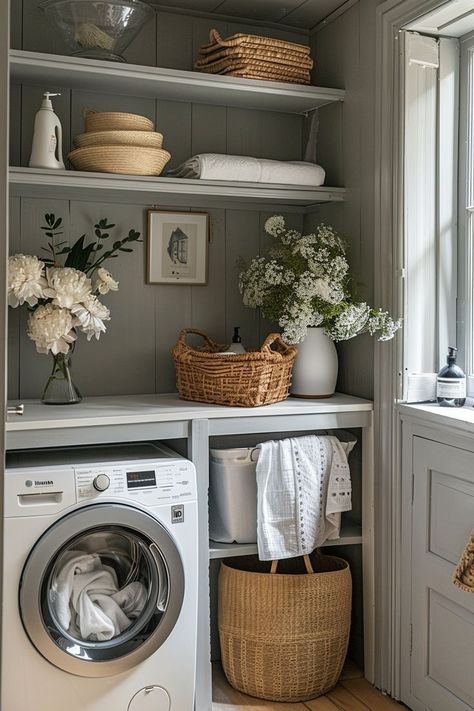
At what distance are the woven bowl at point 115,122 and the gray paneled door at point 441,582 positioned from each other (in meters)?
1.36

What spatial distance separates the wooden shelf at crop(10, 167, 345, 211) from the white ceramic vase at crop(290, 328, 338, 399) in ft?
1.63

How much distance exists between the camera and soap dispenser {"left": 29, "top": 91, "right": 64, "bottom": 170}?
2.53 m

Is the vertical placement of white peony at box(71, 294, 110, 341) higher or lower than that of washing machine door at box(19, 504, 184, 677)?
higher

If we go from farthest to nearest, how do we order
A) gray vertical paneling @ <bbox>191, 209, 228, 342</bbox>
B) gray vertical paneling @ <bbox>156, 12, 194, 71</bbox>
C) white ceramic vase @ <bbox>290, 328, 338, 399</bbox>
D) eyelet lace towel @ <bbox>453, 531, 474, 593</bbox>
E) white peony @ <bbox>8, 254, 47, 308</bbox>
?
gray vertical paneling @ <bbox>191, 209, 228, 342</bbox> < gray vertical paneling @ <bbox>156, 12, 194, 71</bbox> < white ceramic vase @ <bbox>290, 328, 338, 399</bbox> < white peony @ <bbox>8, 254, 47, 308</bbox> < eyelet lace towel @ <bbox>453, 531, 474, 593</bbox>

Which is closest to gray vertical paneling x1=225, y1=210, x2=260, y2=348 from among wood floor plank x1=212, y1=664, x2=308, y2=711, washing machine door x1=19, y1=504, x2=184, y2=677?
washing machine door x1=19, y1=504, x2=184, y2=677

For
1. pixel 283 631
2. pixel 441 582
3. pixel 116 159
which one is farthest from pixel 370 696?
pixel 116 159

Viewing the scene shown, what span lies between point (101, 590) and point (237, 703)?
26.2 inches

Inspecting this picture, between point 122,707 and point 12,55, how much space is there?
1.98 metres

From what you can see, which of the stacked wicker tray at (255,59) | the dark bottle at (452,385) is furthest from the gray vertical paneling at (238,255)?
the dark bottle at (452,385)

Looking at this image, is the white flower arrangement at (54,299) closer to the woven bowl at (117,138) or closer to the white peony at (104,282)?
the white peony at (104,282)

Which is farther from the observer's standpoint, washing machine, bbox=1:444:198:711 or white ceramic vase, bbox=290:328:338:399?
white ceramic vase, bbox=290:328:338:399

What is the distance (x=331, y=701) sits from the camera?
8.70 ft

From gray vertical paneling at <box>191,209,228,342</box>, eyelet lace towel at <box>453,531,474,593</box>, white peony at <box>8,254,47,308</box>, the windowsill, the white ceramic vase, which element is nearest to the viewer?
eyelet lace towel at <box>453,531,474,593</box>

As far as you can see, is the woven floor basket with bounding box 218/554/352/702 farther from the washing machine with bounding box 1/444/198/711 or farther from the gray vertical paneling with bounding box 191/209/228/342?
the gray vertical paneling with bounding box 191/209/228/342
